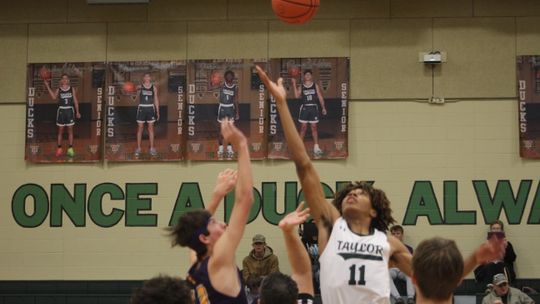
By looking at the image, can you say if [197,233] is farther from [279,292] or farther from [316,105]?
[316,105]

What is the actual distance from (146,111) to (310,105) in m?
A: 2.87

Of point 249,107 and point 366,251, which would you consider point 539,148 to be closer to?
point 249,107

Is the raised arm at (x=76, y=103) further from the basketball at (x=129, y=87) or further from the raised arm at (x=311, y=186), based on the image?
the raised arm at (x=311, y=186)

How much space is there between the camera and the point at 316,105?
47.3 ft

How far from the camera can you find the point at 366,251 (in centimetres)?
549

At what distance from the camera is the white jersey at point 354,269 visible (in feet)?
17.7

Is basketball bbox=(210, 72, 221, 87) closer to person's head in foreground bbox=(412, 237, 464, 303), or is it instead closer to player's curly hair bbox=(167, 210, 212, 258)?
player's curly hair bbox=(167, 210, 212, 258)

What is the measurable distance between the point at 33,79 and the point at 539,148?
8877 mm

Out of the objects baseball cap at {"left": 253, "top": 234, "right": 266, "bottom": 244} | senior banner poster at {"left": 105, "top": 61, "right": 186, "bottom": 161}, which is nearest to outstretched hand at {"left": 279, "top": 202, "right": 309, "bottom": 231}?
baseball cap at {"left": 253, "top": 234, "right": 266, "bottom": 244}

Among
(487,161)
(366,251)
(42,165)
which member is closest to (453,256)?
(366,251)

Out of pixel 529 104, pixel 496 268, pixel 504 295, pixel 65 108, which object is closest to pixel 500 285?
pixel 504 295

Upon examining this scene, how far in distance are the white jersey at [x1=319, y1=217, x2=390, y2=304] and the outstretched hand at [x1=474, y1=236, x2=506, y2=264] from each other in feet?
3.32

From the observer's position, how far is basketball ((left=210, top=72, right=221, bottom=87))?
14.7m

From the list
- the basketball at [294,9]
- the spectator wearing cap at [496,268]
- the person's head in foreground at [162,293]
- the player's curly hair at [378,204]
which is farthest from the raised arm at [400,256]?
the spectator wearing cap at [496,268]
